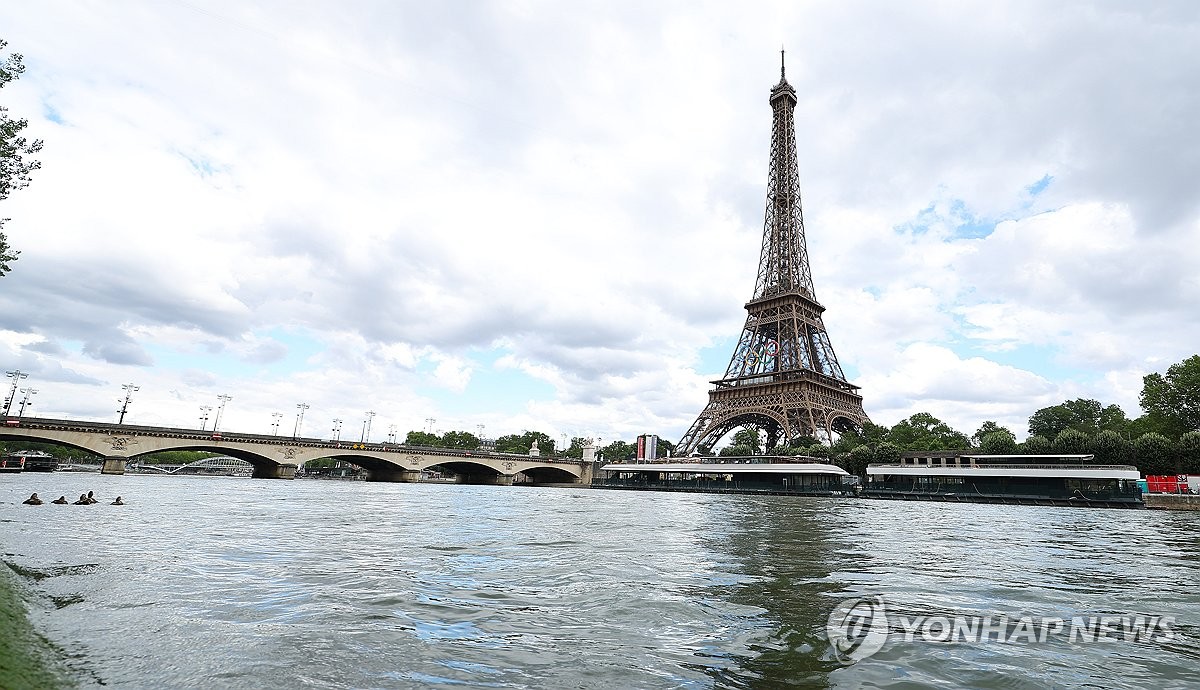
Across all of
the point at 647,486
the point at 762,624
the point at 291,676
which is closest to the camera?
the point at 291,676

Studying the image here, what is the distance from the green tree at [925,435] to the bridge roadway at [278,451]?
60.3 meters

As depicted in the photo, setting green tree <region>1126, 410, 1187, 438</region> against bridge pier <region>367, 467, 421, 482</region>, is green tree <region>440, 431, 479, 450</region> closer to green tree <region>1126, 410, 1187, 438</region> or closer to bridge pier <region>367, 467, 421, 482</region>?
bridge pier <region>367, 467, 421, 482</region>

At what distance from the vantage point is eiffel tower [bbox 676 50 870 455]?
98125mm

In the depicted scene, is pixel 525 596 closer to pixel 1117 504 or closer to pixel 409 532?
pixel 409 532

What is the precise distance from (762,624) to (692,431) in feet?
323

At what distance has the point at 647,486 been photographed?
10306cm

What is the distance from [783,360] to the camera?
106750 mm

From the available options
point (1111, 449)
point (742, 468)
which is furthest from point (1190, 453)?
point (742, 468)

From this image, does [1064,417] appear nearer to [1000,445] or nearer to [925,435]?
[925,435]

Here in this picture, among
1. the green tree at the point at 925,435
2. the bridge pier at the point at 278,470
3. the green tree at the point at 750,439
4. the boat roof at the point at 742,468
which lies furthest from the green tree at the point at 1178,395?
the bridge pier at the point at 278,470

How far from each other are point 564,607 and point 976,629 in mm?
6510

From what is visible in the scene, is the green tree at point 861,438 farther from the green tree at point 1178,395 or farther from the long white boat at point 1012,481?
the green tree at point 1178,395

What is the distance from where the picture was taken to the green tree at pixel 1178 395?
70750 millimetres

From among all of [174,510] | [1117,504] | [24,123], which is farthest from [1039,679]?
[1117,504]
